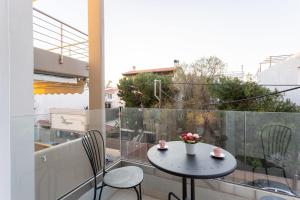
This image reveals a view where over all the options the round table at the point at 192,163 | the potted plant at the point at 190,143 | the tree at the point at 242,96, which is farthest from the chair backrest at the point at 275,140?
the tree at the point at 242,96

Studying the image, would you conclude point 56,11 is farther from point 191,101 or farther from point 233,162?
point 191,101

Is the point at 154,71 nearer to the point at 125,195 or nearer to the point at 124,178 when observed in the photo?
the point at 125,195

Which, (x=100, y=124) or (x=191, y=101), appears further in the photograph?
(x=191, y=101)

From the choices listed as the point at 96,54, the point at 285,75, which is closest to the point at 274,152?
the point at 96,54

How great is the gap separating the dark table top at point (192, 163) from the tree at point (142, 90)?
6.32 metres

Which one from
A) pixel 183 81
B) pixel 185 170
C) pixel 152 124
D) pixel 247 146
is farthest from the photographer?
pixel 183 81

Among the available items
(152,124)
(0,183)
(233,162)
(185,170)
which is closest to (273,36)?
(152,124)

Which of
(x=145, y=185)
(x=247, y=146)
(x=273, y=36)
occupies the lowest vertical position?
(x=145, y=185)

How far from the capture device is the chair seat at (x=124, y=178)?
1.73 metres

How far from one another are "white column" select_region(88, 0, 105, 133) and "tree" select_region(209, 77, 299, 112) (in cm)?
435

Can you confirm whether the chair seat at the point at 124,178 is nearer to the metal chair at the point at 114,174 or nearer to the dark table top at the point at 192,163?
the metal chair at the point at 114,174

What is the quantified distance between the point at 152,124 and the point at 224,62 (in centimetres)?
554

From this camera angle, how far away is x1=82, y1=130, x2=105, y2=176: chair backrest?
2.06m

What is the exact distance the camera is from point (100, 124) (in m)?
2.67
